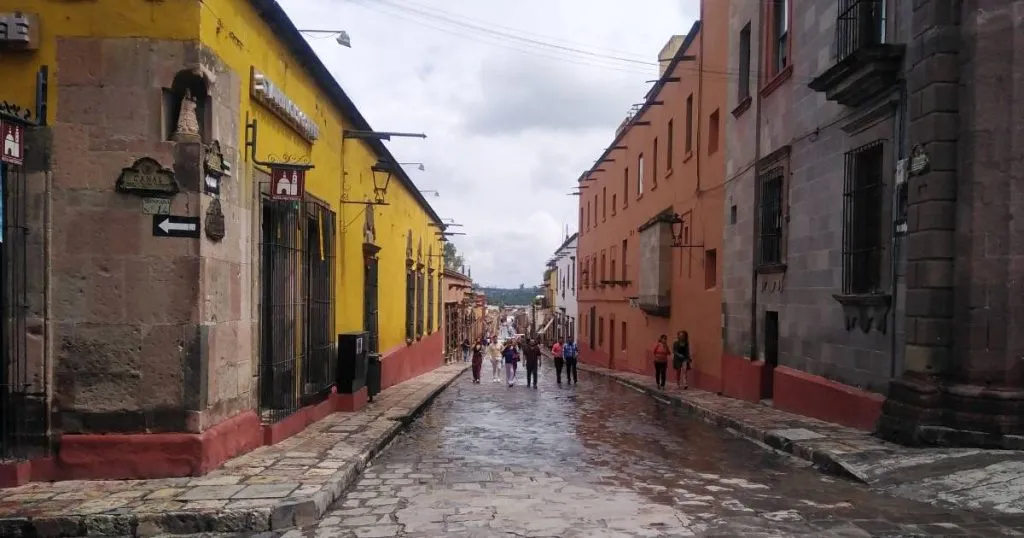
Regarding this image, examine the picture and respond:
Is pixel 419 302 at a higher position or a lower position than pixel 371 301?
lower

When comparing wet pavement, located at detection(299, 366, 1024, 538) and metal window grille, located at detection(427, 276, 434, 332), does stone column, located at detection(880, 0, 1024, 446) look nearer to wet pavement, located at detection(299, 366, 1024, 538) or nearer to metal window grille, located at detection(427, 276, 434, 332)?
wet pavement, located at detection(299, 366, 1024, 538)

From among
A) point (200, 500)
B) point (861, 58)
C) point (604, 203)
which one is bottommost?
point (200, 500)

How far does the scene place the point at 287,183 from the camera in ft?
29.3

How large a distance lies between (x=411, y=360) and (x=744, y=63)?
1236 centimetres

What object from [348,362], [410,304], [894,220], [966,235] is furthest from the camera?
[410,304]

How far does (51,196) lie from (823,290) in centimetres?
1004

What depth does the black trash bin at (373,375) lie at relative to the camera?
14.6 m

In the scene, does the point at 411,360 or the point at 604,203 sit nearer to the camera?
the point at 411,360

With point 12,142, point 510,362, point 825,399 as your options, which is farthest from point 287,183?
point 510,362

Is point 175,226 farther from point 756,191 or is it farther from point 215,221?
point 756,191

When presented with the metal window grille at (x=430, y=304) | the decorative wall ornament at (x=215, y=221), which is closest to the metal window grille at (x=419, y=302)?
the metal window grille at (x=430, y=304)

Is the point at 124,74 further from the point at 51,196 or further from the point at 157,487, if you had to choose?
the point at 157,487

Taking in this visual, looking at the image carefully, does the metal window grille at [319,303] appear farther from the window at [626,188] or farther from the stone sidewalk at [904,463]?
the window at [626,188]

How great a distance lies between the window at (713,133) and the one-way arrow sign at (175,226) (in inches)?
547
